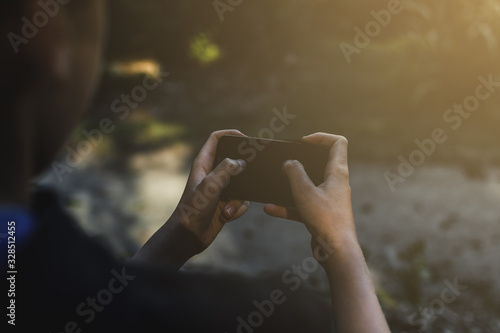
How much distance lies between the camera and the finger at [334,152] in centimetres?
144

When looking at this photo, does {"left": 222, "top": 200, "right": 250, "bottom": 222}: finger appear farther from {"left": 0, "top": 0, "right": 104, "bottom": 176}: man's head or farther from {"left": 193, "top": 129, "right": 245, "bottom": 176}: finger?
{"left": 0, "top": 0, "right": 104, "bottom": 176}: man's head

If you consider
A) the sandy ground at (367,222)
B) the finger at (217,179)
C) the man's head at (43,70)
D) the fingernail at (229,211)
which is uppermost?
the man's head at (43,70)

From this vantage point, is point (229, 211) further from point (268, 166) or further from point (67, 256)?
point (67, 256)

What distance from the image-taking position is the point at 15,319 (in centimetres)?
71

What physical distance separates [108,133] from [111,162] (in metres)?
0.74

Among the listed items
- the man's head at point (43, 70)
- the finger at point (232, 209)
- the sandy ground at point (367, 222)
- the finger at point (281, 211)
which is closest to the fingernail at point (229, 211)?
the finger at point (232, 209)

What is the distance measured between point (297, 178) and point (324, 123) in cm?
440

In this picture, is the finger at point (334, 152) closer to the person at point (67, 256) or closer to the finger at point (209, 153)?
the finger at point (209, 153)

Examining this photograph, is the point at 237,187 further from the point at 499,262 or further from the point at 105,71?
the point at 105,71

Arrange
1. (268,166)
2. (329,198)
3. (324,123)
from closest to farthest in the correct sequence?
(329,198)
(268,166)
(324,123)

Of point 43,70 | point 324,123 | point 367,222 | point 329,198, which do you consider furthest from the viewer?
point 324,123

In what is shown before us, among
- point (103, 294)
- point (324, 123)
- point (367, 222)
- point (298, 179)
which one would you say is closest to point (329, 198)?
point (298, 179)

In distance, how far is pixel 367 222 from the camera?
4.00 m

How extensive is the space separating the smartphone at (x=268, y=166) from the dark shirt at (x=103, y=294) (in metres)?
0.67
